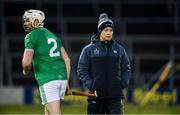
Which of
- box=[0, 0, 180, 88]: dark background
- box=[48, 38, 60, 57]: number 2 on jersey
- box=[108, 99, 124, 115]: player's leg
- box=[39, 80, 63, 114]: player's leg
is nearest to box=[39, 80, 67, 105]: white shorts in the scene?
box=[39, 80, 63, 114]: player's leg

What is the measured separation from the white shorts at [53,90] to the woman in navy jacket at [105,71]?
566 mm

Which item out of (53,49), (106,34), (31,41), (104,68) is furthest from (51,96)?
(106,34)

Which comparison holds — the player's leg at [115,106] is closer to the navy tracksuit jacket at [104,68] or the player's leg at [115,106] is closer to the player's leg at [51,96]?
the navy tracksuit jacket at [104,68]

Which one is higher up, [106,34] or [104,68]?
[106,34]

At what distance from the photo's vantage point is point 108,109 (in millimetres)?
9750

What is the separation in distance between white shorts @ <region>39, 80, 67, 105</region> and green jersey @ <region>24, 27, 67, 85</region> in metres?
0.05

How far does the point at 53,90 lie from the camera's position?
9.14 m

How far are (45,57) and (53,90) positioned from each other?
417 mm

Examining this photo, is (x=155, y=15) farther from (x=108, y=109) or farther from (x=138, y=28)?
(x=108, y=109)

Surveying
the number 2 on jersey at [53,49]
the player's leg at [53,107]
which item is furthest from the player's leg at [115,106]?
the number 2 on jersey at [53,49]

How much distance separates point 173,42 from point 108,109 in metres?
15.9

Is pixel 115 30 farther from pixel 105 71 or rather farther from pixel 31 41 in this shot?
pixel 31 41

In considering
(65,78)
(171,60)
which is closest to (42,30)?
(65,78)

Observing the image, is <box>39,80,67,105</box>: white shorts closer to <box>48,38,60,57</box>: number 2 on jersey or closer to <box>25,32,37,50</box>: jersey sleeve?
<box>48,38,60,57</box>: number 2 on jersey
